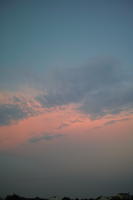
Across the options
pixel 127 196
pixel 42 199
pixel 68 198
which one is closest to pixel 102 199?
pixel 127 196

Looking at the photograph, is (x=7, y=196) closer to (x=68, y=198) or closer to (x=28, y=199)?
(x=28, y=199)

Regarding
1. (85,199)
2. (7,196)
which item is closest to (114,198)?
(85,199)

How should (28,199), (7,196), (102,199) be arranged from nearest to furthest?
(102,199) → (7,196) → (28,199)

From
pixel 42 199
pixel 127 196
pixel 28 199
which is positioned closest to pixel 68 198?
pixel 42 199

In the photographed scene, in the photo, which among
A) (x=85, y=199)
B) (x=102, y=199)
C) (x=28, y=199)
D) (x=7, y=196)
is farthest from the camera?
(x=85, y=199)

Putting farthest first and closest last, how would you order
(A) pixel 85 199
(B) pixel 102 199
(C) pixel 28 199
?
(A) pixel 85 199 < (C) pixel 28 199 < (B) pixel 102 199

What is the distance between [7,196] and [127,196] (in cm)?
2489

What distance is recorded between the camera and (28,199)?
43.6 metres

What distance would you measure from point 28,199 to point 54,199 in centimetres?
848

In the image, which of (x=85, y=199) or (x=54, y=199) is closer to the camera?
(x=54, y=199)

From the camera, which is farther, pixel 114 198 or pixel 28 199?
pixel 28 199

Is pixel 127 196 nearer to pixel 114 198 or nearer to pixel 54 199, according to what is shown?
pixel 114 198

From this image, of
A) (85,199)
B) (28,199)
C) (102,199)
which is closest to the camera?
(102,199)

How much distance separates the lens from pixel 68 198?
43.7m
